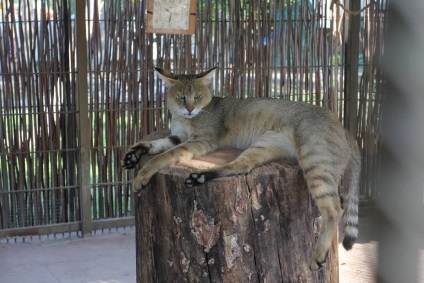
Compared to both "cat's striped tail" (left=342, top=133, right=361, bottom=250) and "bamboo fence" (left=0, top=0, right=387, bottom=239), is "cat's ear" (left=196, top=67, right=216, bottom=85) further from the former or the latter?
"bamboo fence" (left=0, top=0, right=387, bottom=239)

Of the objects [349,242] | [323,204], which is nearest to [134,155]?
[323,204]

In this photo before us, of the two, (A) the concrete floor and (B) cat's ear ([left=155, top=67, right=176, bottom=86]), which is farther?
(A) the concrete floor

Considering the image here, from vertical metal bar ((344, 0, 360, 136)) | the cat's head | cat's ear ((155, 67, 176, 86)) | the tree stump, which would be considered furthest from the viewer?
vertical metal bar ((344, 0, 360, 136))

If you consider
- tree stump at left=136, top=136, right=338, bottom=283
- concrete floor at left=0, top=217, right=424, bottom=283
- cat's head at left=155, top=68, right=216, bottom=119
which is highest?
cat's head at left=155, top=68, right=216, bottom=119

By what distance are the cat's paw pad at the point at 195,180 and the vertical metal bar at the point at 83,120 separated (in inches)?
131

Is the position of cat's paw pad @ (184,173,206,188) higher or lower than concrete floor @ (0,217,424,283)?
higher

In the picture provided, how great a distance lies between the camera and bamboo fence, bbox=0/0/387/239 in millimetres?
5652

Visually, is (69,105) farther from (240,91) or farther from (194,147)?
(194,147)

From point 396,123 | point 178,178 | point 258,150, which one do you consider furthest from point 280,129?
point 396,123

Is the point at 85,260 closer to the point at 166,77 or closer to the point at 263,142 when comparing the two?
the point at 166,77

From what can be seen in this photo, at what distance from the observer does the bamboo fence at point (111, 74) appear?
5.65m

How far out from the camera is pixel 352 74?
21.0 feet

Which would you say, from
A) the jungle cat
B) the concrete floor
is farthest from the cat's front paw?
the concrete floor

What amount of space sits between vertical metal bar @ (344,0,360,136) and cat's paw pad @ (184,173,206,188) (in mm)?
4144
